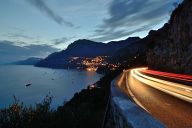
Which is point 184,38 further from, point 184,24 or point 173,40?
point 173,40

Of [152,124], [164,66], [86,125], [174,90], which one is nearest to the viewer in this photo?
[152,124]

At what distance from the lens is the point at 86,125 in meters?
15.7

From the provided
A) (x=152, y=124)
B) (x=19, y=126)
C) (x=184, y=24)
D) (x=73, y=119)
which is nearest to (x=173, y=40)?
(x=184, y=24)

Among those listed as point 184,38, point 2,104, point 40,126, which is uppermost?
point 184,38

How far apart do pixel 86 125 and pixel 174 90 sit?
19.7ft

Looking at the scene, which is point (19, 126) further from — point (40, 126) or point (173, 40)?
point (173, 40)

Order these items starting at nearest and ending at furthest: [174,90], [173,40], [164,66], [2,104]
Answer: [174,90]
[173,40]
[164,66]
[2,104]

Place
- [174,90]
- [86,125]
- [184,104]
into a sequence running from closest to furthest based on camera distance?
[184,104]
[174,90]
[86,125]

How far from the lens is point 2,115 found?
1711 cm

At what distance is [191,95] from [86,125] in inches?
295

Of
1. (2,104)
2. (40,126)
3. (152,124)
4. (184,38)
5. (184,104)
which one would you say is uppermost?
(184,38)

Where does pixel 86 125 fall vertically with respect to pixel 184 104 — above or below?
below

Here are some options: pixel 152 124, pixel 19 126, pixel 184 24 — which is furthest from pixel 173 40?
pixel 152 124

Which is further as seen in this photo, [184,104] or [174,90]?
[174,90]
